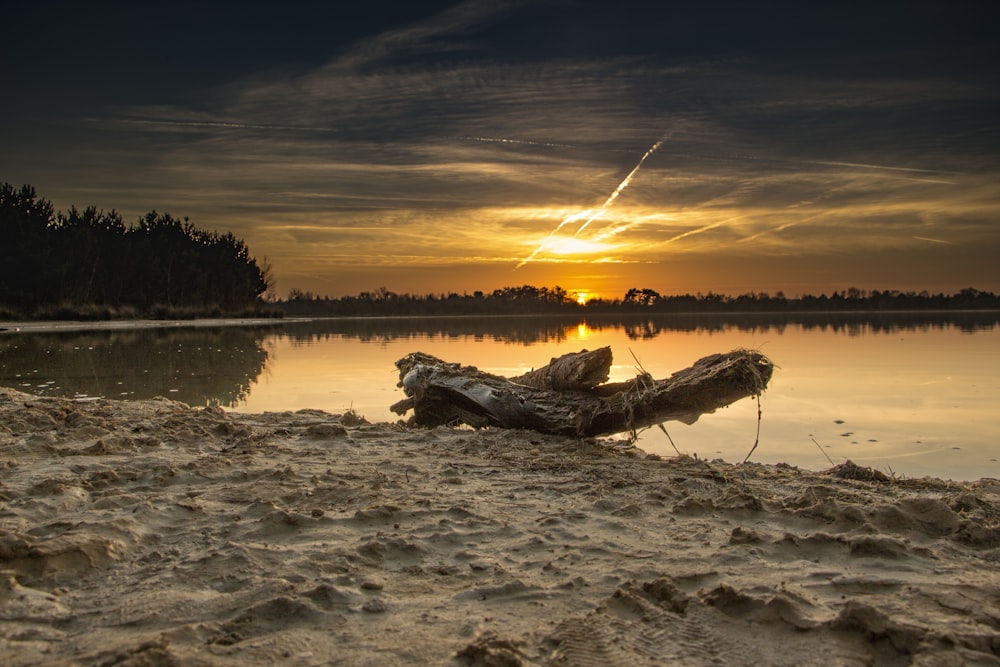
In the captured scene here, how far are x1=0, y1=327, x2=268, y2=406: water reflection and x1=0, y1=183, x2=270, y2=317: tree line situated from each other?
2128 cm

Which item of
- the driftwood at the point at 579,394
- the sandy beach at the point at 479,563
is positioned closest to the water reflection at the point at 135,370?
the driftwood at the point at 579,394

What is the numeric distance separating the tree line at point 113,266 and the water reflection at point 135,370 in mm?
21282

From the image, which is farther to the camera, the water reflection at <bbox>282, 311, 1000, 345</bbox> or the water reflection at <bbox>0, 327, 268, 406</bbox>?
the water reflection at <bbox>282, 311, 1000, 345</bbox>

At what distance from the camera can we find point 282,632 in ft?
8.43

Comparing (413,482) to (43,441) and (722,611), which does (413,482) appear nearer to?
(722,611)

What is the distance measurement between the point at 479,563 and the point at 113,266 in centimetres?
5499

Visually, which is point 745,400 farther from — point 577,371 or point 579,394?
point 577,371

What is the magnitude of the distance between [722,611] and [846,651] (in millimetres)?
475

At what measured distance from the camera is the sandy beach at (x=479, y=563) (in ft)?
8.18

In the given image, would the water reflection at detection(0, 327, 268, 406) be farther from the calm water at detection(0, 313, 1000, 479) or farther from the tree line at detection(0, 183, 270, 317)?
the tree line at detection(0, 183, 270, 317)

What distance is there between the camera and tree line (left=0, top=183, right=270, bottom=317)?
4303cm

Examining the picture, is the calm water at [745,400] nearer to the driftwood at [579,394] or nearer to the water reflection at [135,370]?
the water reflection at [135,370]

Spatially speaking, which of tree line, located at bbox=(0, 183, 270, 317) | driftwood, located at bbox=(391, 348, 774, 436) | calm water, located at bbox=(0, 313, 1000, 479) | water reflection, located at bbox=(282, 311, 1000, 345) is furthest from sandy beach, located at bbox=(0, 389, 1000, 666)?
tree line, located at bbox=(0, 183, 270, 317)

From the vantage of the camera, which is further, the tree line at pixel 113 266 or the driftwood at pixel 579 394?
the tree line at pixel 113 266
